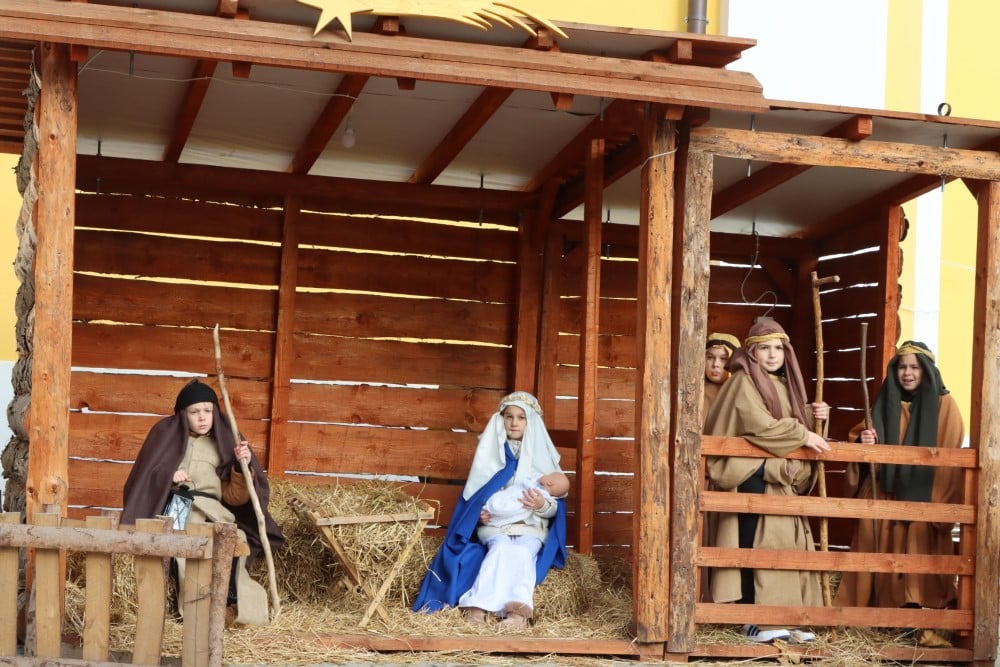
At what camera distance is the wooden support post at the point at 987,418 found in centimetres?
777

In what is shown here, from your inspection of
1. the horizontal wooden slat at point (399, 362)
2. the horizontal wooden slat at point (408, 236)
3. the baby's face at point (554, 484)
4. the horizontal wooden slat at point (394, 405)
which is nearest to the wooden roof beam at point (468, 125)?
the horizontal wooden slat at point (408, 236)

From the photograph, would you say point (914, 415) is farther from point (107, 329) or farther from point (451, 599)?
point (107, 329)

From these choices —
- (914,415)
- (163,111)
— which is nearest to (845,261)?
(914,415)

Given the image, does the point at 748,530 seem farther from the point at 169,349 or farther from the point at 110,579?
the point at 169,349

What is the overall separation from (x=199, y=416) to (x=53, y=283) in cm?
125

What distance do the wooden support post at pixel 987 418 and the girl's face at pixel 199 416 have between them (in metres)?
4.33

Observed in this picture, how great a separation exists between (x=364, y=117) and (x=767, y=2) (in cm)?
562

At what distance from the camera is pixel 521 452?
27.3 feet

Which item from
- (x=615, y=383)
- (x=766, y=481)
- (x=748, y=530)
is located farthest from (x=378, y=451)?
(x=766, y=481)

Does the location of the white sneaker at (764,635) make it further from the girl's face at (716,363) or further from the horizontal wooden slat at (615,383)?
the horizontal wooden slat at (615,383)

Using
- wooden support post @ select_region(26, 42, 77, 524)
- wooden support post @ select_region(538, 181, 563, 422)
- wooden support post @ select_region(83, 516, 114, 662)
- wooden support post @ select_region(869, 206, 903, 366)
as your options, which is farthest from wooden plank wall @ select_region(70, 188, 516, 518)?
wooden support post @ select_region(83, 516, 114, 662)

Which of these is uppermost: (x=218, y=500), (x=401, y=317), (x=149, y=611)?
(x=401, y=317)

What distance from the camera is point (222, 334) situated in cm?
963

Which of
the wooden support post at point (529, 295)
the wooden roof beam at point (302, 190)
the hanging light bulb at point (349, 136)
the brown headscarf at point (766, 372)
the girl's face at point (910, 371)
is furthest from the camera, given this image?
the wooden support post at point (529, 295)
